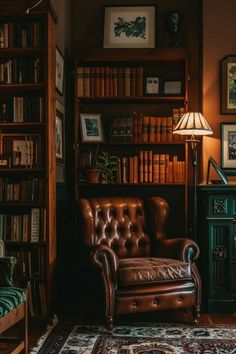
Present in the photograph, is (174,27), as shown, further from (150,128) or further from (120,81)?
(150,128)

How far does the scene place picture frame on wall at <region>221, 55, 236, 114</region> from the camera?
184 inches

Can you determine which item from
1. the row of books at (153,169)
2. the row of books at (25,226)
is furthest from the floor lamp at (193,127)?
the row of books at (25,226)

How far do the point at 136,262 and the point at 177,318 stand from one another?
61 cm

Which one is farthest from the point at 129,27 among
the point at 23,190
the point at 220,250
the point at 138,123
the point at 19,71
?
the point at 220,250

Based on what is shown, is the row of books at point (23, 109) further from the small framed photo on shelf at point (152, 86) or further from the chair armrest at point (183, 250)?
the chair armrest at point (183, 250)

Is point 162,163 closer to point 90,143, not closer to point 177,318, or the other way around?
point 90,143

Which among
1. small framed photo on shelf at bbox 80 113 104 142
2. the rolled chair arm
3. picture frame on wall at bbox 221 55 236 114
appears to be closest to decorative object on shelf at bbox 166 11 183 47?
picture frame on wall at bbox 221 55 236 114

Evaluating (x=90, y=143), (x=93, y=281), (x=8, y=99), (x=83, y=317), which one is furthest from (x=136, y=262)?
(x=8, y=99)

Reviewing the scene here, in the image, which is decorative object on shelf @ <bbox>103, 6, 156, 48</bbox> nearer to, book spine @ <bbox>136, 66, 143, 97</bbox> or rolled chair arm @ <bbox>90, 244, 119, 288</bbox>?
book spine @ <bbox>136, 66, 143, 97</bbox>

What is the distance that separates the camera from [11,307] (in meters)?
2.74

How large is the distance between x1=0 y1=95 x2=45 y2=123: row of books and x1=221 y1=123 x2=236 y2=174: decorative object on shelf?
179cm

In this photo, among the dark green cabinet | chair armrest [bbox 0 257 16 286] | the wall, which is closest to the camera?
chair armrest [bbox 0 257 16 286]

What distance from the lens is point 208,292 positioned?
4.16 metres

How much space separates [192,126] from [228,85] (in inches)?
29.9
